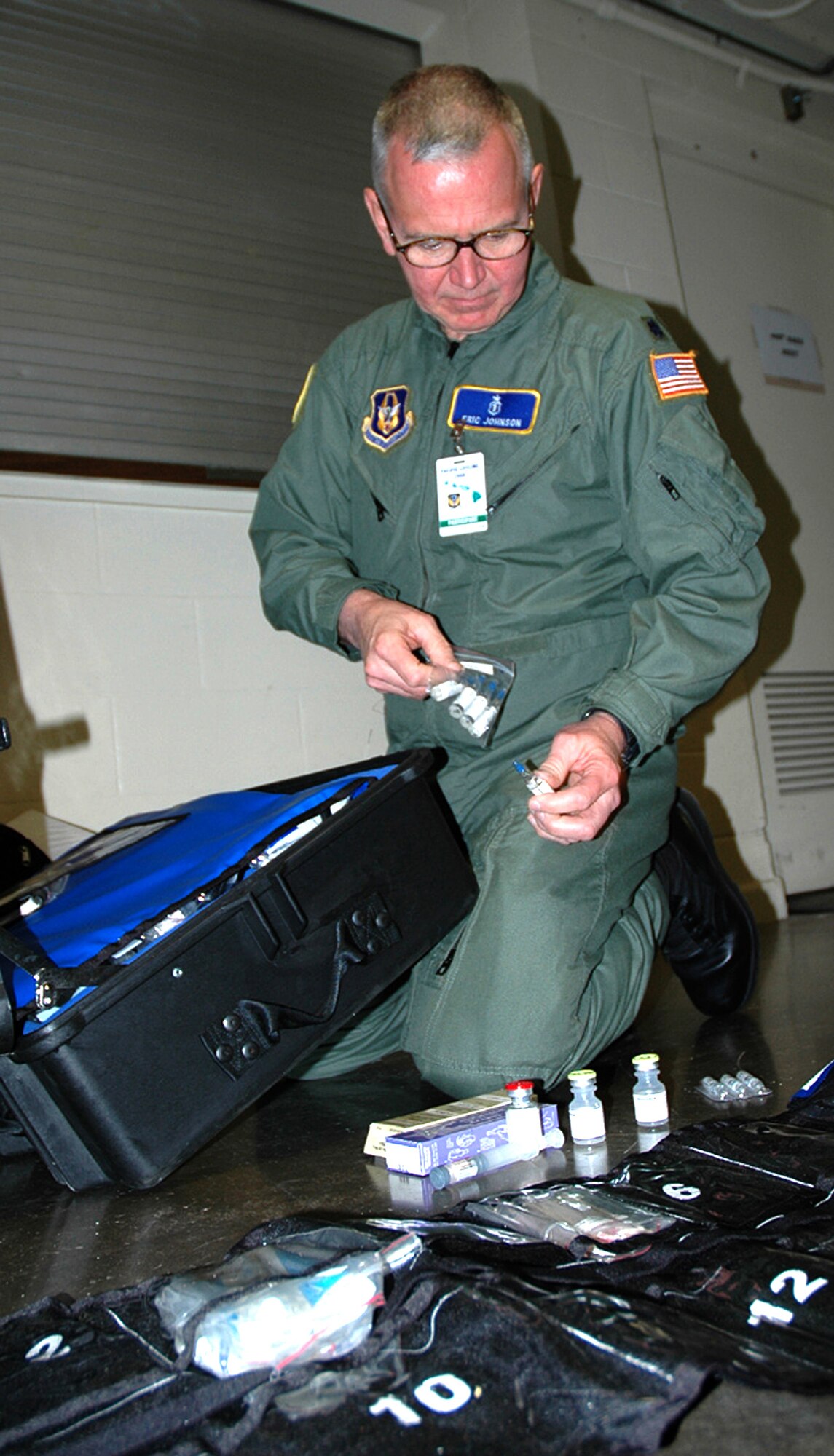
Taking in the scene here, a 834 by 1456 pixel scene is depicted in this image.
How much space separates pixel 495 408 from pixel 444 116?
383 millimetres

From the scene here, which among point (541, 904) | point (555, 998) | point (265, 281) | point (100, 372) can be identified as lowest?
point (555, 998)

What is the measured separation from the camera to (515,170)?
1.55 meters

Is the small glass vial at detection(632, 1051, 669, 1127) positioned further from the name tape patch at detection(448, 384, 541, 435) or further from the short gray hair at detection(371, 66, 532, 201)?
the short gray hair at detection(371, 66, 532, 201)

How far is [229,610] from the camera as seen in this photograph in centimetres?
270

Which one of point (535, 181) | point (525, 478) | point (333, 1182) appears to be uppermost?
point (535, 181)

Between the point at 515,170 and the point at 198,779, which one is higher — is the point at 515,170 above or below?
above

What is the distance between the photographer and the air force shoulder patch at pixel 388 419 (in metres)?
1.76

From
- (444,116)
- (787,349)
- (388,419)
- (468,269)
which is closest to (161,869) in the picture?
(388,419)

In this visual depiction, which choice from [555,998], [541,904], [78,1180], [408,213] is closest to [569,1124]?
[555,998]

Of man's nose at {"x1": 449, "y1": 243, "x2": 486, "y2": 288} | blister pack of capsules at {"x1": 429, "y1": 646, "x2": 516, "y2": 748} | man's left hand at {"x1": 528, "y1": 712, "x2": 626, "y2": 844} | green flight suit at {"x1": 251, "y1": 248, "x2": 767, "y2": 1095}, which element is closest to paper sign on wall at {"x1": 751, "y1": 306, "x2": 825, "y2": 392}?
green flight suit at {"x1": 251, "y1": 248, "x2": 767, "y2": 1095}

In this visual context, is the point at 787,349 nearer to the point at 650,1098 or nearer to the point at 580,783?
the point at 580,783

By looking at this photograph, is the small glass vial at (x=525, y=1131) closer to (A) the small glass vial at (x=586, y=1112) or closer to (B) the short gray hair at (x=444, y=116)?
(A) the small glass vial at (x=586, y=1112)

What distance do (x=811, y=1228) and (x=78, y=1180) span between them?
82 cm

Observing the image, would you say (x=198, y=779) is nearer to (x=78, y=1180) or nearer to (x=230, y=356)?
(x=230, y=356)
